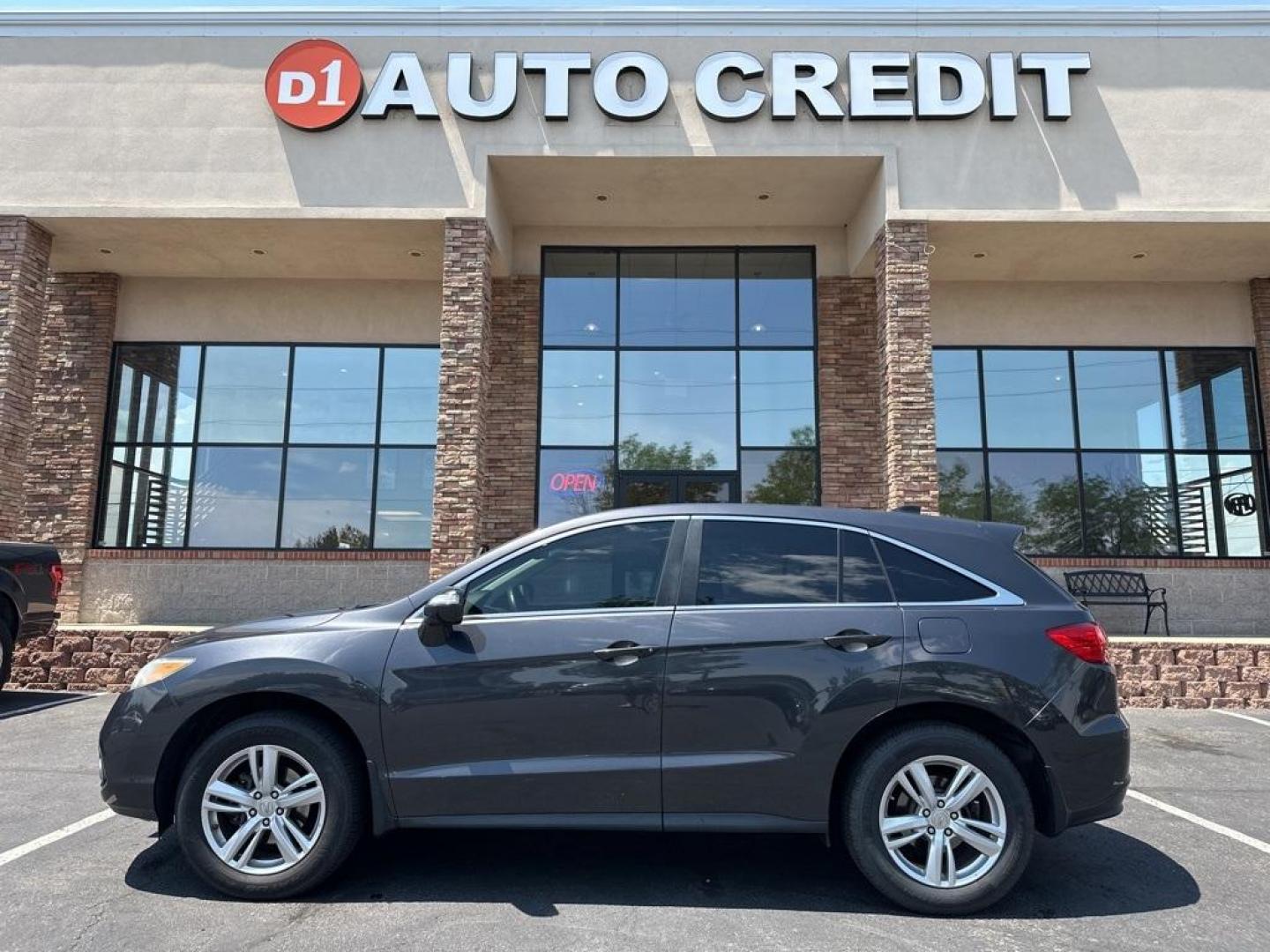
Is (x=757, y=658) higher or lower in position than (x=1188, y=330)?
lower

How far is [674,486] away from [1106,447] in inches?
275

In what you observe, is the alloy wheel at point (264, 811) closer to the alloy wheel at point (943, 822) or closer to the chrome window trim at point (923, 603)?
the chrome window trim at point (923, 603)

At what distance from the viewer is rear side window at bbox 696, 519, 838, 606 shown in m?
3.64

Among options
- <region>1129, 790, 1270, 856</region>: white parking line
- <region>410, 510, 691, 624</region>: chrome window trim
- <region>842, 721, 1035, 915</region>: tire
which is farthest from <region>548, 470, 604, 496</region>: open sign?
<region>842, 721, 1035, 915</region>: tire

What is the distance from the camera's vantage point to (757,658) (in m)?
3.46

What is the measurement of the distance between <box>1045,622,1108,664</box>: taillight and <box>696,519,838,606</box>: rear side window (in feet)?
3.18

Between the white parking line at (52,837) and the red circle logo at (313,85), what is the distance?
9.20m

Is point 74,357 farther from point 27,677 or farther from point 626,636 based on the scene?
point 626,636

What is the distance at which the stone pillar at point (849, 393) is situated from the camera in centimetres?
1216

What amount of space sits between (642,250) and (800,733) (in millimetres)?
10600

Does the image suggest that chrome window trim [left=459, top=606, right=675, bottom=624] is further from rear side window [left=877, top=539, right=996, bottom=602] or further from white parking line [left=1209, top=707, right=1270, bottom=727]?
white parking line [left=1209, top=707, right=1270, bottom=727]

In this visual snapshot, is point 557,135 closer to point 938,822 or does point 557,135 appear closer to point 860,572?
point 860,572

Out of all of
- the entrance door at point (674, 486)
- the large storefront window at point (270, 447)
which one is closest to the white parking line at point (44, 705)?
the large storefront window at point (270, 447)

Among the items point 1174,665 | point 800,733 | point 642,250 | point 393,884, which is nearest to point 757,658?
point 800,733
